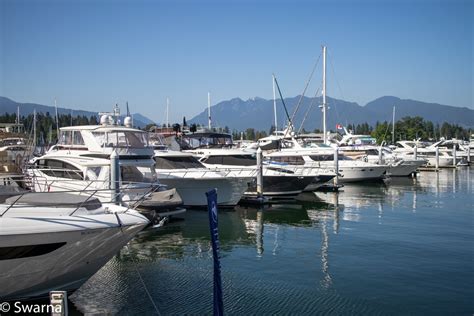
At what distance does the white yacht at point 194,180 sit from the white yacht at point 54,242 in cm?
1120

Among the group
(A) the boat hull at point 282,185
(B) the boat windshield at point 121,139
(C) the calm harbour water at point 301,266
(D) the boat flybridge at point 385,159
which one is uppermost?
(B) the boat windshield at point 121,139

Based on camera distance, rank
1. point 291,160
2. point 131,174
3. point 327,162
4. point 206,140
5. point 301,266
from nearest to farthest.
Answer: point 301,266 → point 131,174 → point 206,140 → point 327,162 → point 291,160

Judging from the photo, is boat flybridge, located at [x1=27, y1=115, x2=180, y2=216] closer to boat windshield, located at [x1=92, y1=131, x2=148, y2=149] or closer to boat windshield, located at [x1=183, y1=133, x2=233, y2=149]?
boat windshield, located at [x1=92, y1=131, x2=148, y2=149]

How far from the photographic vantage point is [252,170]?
23547 mm

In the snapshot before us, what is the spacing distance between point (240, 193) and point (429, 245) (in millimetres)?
9258

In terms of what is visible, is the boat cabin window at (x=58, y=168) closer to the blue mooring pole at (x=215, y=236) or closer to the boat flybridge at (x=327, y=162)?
the blue mooring pole at (x=215, y=236)

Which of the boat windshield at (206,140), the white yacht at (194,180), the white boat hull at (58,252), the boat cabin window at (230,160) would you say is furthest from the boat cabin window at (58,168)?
the boat windshield at (206,140)

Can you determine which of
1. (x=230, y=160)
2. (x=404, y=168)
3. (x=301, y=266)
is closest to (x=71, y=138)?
(x=230, y=160)

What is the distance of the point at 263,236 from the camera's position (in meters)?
15.8

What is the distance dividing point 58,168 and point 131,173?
8.46 ft

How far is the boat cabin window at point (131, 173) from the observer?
17773 millimetres

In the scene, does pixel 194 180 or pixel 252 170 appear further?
pixel 252 170

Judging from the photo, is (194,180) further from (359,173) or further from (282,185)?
(359,173)

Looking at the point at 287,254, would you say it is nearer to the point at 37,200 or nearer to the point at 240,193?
the point at 37,200
